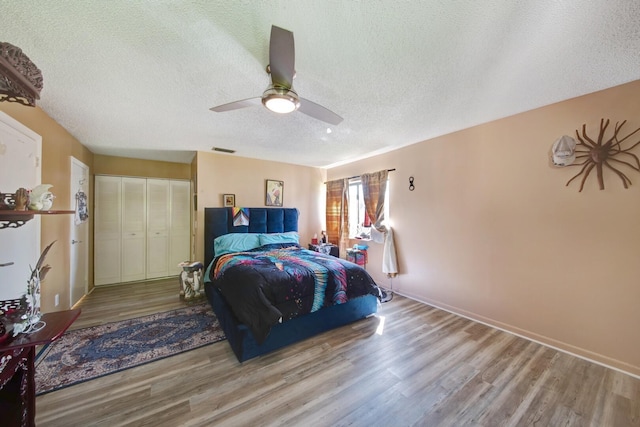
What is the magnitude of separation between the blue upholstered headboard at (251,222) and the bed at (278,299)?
1.40ft

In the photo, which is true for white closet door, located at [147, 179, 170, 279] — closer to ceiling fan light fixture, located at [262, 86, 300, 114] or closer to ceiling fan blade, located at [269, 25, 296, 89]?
ceiling fan light fixture, located at [262, 86, 300, 114]

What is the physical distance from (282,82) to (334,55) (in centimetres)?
45

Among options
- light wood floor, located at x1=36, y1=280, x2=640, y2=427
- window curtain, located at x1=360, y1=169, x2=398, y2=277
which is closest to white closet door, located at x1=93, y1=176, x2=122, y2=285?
light wood floor, located at x1=36, y1=280, x2=640, y2=427

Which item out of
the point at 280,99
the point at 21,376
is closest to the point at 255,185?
the point at 280,99

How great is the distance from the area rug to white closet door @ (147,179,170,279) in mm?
2005

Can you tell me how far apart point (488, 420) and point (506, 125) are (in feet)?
9.53

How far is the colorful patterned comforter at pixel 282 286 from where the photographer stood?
6.98 ft

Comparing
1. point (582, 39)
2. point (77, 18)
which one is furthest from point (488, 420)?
point (77, 18)

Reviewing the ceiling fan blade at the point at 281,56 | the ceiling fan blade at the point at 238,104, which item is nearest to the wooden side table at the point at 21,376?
the ceiling fan blade at the point at 238,104

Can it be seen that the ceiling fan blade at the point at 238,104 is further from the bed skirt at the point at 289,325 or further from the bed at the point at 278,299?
the bed skirt at the point at 289,325

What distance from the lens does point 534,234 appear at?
2447 mm

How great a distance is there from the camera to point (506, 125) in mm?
2648

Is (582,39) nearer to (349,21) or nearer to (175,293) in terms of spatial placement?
(349,21)

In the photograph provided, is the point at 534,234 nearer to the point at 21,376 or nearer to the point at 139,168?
the point at 21,376
